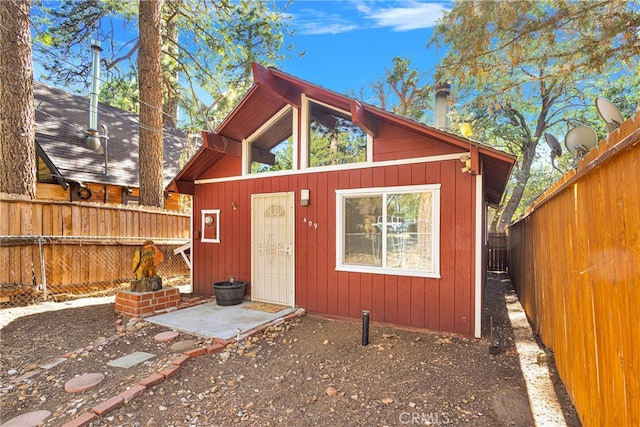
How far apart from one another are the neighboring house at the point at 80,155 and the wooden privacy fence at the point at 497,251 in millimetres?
11993

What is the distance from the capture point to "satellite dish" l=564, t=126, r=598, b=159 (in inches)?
117

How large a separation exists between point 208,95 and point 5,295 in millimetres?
9201

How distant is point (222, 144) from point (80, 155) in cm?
614

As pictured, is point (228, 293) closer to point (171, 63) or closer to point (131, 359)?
point (131, 359)

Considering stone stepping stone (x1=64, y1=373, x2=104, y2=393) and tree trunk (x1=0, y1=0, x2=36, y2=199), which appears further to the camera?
tree trunk (x1=0, y1=0, x2=36, y2=199)

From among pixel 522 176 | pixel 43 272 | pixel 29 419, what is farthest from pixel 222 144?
pixel 522 176

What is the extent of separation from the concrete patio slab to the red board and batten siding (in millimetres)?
789

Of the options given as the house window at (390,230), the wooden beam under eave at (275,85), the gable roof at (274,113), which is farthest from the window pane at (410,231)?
the wooden beam under eave at (275,85)

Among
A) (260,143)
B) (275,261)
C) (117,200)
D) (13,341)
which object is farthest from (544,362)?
(117,200)

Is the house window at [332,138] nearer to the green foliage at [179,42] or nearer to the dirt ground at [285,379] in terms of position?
the dirt ground at [285,379]

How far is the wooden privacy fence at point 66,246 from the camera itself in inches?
220

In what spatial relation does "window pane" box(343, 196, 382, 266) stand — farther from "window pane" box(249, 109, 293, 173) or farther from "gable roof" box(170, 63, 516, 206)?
"window pane" box(249, 109, 293, 173)

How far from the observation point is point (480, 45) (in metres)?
5.45

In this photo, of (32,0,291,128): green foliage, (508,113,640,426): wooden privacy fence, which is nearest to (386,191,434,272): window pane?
(508,113,640,426): wooden privacy fence
